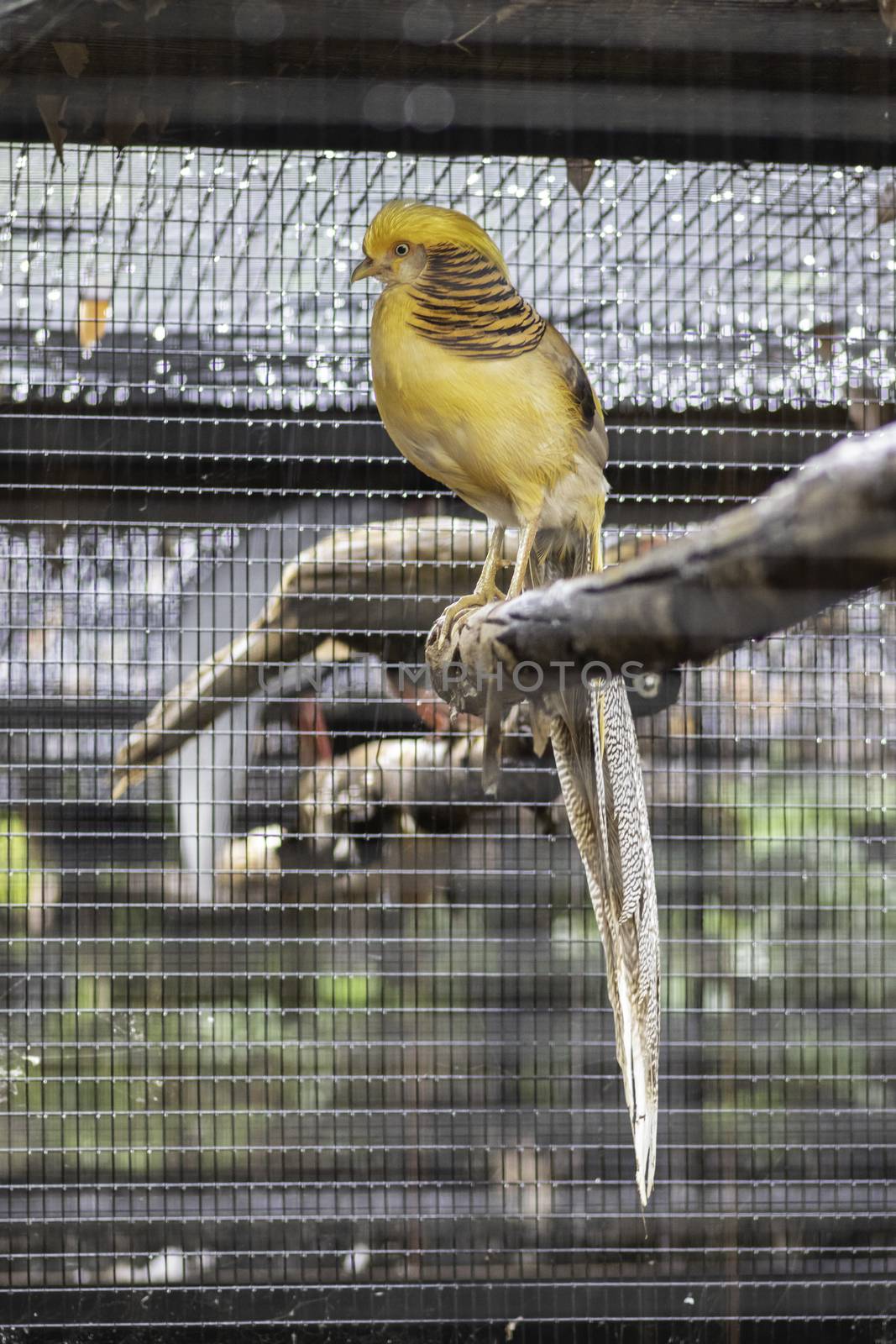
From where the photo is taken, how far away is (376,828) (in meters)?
1.54

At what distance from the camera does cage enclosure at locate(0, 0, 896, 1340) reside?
1.40 m

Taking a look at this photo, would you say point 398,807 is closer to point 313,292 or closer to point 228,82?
point 313,292

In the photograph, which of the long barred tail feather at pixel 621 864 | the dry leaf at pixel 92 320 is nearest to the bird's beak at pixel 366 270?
the long barred tail feather at pixel 621 864

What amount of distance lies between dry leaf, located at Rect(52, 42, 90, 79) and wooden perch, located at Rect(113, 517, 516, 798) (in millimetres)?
586

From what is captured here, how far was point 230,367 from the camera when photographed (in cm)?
143

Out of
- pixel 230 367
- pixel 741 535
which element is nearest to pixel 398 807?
pixel 230 367

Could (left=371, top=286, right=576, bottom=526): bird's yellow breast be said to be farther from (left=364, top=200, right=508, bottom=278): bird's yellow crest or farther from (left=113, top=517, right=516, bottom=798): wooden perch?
(left=113, top=517, right=516, bottom=798): wooden perch

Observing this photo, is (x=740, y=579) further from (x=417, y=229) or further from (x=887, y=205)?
(x=887, y=205)

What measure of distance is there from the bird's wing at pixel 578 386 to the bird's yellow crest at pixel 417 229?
2.9 inches

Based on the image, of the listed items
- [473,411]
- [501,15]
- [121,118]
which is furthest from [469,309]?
[121,118]

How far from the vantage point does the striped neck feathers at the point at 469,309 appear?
79cm

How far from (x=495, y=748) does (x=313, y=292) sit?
3.25 feet

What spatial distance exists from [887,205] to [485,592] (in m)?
0.86

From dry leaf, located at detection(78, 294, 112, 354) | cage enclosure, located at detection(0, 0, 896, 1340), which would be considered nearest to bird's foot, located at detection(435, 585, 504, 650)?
cage enclosure, located at detection(0, 0, 896, 1340)
